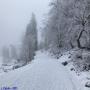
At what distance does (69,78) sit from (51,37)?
25.2 meters

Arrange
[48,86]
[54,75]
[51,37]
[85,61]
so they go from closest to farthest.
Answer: [48,86], [54,75], [85,61], [51,37]

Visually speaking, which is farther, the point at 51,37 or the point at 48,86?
the point at 51,37

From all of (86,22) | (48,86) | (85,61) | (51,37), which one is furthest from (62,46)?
(48,86)

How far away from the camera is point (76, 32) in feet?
85.7

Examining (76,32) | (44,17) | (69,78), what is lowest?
(69,78)

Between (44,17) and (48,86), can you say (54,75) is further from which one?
(44,17)

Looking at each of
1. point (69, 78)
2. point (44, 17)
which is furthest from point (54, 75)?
point (44, 17)

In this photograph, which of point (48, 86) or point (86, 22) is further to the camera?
point (86, 22)

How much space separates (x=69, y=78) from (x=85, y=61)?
150 inches

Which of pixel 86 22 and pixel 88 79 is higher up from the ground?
pixel 86 22

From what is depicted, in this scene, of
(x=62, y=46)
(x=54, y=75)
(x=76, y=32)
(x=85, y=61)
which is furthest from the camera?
(x=62, y=46)

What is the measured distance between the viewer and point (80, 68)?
18.6 meters

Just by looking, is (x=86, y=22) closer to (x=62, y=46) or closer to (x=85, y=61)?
(x=85, y=61)

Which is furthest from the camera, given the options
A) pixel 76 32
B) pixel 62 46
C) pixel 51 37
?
pixel 51 37
